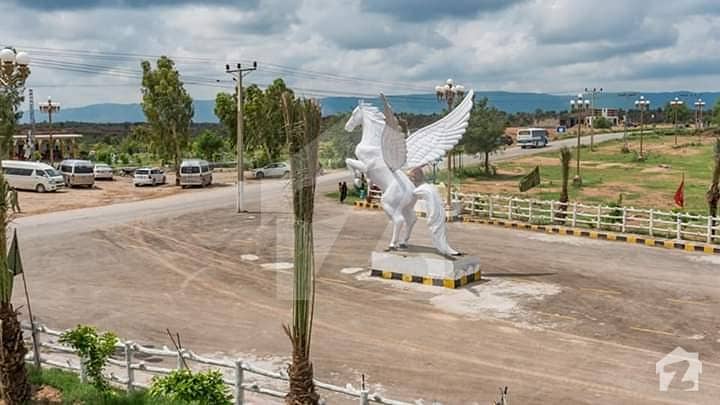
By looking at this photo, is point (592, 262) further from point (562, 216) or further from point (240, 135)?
point (240, 135)

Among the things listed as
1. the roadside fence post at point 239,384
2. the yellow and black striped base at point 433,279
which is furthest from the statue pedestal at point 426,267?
the roadside fence post at point 239,384

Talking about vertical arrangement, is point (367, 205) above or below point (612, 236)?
above

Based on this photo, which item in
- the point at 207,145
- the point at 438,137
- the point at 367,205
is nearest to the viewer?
the point at 438,137

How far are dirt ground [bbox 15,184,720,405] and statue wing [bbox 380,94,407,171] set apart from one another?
2.98 m

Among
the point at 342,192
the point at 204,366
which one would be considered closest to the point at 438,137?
the point at 204,366

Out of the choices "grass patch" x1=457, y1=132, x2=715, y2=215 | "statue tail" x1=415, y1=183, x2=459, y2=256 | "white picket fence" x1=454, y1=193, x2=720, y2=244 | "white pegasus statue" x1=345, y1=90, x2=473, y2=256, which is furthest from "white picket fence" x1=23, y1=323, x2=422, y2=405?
"grass patch" x1=457, y1=132, x2=715, y2=215

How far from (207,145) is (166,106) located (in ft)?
53.3

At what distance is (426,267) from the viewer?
57.7 feet

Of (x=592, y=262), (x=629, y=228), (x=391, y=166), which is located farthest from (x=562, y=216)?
(x=391, y=166)

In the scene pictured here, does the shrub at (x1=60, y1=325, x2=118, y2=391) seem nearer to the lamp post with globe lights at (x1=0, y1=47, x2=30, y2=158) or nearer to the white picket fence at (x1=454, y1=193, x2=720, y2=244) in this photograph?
the lamp post with globe lights at (x1=0, y1=47, x2=30, y2=158)

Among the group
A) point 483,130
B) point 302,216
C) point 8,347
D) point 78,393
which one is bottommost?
point 78,393

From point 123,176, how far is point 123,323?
35.6 m

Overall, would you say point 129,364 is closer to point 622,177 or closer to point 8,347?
point 8,347

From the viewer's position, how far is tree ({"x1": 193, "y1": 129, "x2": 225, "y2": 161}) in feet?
190
